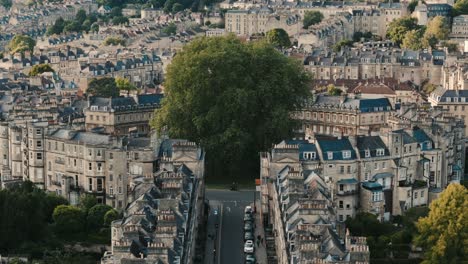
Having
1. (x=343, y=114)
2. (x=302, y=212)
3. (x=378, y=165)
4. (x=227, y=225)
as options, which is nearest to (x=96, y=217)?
(x=227, y=225)

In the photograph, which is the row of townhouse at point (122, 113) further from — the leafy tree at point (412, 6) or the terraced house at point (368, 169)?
the leafy tree at point (412, 6)

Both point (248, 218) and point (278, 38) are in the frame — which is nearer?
point (248, 218)

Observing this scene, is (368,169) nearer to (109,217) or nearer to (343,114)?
(109,217)

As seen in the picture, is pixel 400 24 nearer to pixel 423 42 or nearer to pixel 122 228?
pixel 423 42

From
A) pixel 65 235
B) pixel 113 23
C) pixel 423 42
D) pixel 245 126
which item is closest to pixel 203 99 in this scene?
pixel 245 126

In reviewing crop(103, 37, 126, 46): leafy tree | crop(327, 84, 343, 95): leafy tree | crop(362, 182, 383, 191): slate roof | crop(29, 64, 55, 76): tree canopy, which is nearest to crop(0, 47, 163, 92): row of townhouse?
Answer: crop(29, 64, 55, 76): tree canopy

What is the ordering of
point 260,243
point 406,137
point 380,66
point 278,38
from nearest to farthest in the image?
point 260,243 → point 406,137 → point 380,66 → point 278,38

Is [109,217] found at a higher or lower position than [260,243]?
higher
